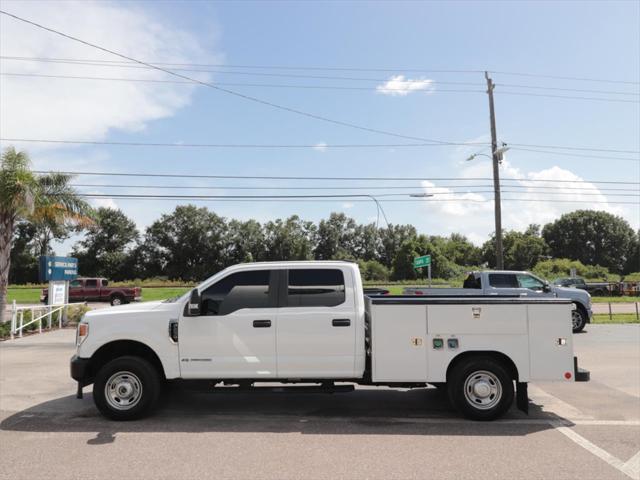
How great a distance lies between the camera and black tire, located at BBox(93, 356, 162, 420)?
5922mm

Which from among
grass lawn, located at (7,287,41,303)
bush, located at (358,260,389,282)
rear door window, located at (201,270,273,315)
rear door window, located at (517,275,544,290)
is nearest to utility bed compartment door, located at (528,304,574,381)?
rear door window, located at (201,270,273,315)

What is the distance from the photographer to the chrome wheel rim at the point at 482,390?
5.95 m

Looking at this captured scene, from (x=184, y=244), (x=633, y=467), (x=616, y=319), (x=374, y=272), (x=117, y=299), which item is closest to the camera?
(x=633, y=467)

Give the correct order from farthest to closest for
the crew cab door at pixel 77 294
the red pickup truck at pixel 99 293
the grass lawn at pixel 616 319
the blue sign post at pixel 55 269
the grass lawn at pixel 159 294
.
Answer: the grass lawn at pixel 159 294 → the crew cab door at pixel 77 294 → the red pickup truck at pixel 99 293 → the grass lawn at pixel 616 319 → the blue sign post at pixel 55 269

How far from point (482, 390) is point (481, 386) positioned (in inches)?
2.1

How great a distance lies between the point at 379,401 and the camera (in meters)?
7.17

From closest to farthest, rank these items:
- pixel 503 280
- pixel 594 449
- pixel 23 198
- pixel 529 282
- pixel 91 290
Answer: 1. pixel 594 449
2. pixel 503 280
3. pixel 529 282
4. pixel 23 198
5. pixel 91 290

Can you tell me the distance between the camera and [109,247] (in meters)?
88.7

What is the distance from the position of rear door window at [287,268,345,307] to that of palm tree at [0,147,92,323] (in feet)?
46.9

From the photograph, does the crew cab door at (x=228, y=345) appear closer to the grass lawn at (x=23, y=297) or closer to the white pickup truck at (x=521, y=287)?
the white pickup truck at (x=521, y=287)

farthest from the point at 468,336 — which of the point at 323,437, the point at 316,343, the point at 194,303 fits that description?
the point at 194,303

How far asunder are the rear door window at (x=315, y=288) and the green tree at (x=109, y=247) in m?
83.2

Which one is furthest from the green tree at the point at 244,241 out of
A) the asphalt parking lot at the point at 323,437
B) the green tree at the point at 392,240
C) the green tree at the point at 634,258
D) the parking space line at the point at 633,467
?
the parking space line at the point at 633,467

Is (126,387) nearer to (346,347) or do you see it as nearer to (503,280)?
(346,347)
